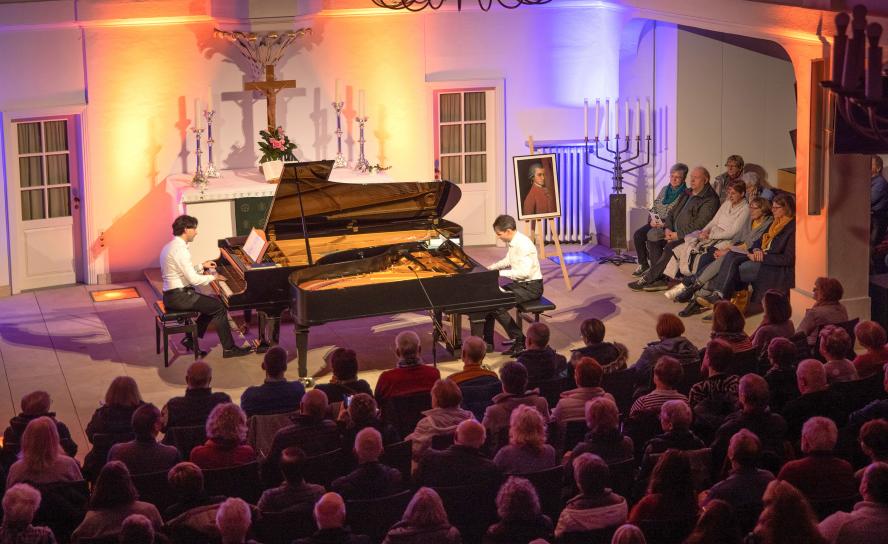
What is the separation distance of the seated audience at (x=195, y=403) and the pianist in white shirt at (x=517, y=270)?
12.2 ft

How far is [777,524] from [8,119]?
10414mm

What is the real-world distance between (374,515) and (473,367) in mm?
2161

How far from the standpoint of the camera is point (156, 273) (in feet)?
45.0

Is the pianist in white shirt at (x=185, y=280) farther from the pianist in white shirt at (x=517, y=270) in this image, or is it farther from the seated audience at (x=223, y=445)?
the seated audience at (x=223, y=445)

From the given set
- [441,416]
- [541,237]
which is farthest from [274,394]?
[541,237]

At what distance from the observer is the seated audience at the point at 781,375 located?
7.26 meters

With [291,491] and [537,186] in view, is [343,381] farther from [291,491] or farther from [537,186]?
[537,186]

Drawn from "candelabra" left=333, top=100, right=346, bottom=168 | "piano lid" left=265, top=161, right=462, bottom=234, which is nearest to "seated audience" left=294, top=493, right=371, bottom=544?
"piano lid" left=265, top=161, right=462, bottom=234

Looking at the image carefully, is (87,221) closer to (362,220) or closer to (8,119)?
(8,119)

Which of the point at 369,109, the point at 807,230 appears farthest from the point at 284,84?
the point at 807,230

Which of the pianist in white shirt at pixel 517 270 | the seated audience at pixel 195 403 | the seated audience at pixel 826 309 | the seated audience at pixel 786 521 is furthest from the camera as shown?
the pianist in white shirt at pixel 517 270

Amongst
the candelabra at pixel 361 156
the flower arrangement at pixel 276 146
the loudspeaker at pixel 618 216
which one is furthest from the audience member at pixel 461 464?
the loudspeaker at pixel 618 216

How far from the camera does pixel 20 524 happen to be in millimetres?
5207

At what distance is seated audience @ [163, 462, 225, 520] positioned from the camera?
18.2 ft
